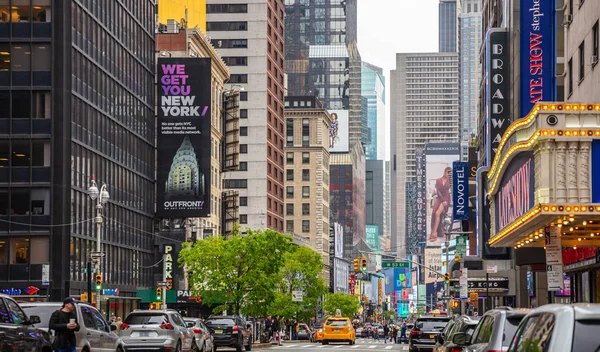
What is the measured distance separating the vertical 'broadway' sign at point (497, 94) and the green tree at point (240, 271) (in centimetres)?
1820

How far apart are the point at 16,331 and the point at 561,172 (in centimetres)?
1381

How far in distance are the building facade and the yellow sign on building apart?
78997 millimetres

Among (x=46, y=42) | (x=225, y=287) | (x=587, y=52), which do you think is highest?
(x=46, y=42)

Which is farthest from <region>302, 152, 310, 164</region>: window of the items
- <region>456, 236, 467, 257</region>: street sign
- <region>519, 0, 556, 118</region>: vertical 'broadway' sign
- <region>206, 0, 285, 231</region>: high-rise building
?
<region>519, 0, 556, 118</region>: vertical 'broadway' sign

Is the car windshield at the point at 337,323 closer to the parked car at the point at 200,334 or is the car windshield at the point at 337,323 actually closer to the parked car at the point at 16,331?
the parked car at the point at 200,334

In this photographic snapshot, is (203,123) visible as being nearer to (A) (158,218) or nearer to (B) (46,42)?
(A) (158,218)

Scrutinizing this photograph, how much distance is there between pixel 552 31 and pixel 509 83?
14.4m

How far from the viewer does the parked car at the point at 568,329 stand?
33.6 ft

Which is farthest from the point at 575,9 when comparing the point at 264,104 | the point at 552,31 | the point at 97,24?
the point at 264,104

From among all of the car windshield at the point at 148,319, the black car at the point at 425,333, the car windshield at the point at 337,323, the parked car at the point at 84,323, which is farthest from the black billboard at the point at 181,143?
the parked car at the point at 84,323

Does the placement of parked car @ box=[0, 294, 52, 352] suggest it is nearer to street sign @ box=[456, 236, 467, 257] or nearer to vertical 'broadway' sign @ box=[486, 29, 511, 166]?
vertical 'broadway' sign @ box=[486, 29, 511, 166]

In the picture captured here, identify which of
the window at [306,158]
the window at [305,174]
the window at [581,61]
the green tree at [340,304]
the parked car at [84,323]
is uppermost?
the window at [306,158]

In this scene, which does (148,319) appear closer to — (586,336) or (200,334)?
(200,334)

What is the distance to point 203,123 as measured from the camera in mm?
93500
